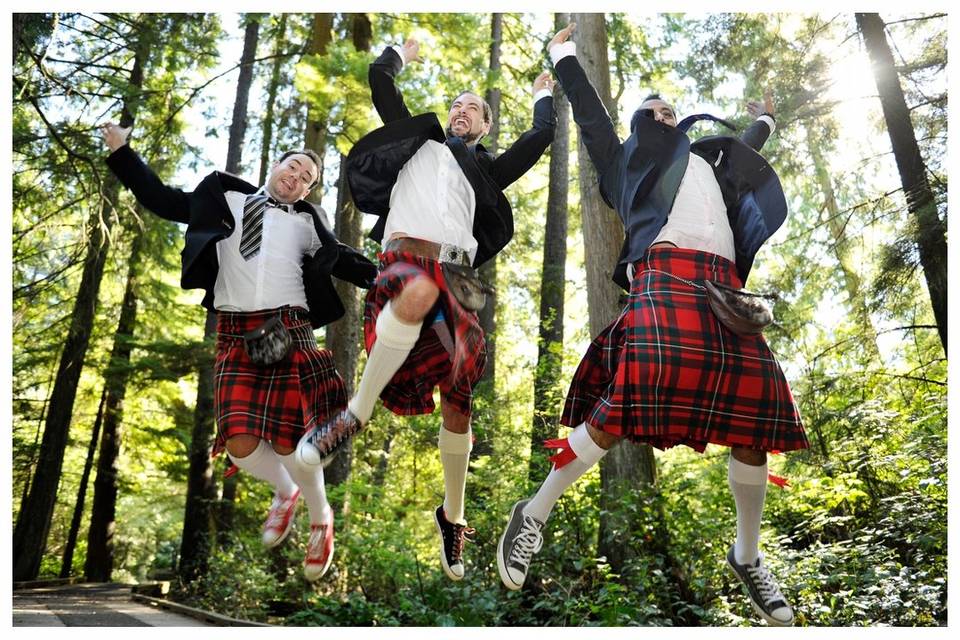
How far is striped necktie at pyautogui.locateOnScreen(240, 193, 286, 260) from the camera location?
12.6 feet

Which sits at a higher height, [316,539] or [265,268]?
[265,268]

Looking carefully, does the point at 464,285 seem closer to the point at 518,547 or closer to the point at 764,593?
the point at 518,547

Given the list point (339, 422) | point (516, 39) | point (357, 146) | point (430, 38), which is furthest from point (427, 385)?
point (516, 39)

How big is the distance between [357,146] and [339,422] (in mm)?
1212

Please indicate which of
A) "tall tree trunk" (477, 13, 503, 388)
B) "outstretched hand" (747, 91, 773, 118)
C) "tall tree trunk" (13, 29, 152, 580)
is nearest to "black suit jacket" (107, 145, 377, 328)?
"outstretched hand" (747, 91, 773, 118)

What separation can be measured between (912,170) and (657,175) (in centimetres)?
384

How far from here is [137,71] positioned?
10.6 m

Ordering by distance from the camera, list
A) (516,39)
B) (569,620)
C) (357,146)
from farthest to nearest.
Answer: (516,39) → (569,620) → (357,146)

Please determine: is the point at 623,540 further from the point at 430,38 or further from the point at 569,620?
the point at 430,38

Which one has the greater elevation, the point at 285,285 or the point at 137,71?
the point at 137,71

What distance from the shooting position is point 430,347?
3590 mm

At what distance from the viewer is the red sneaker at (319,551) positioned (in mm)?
3602

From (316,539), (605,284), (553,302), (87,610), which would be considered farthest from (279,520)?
Result: (553,302)

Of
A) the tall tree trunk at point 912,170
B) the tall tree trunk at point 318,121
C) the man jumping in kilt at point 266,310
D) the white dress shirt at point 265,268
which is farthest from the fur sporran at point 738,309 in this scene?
the tall tree trunk at point 318,121
